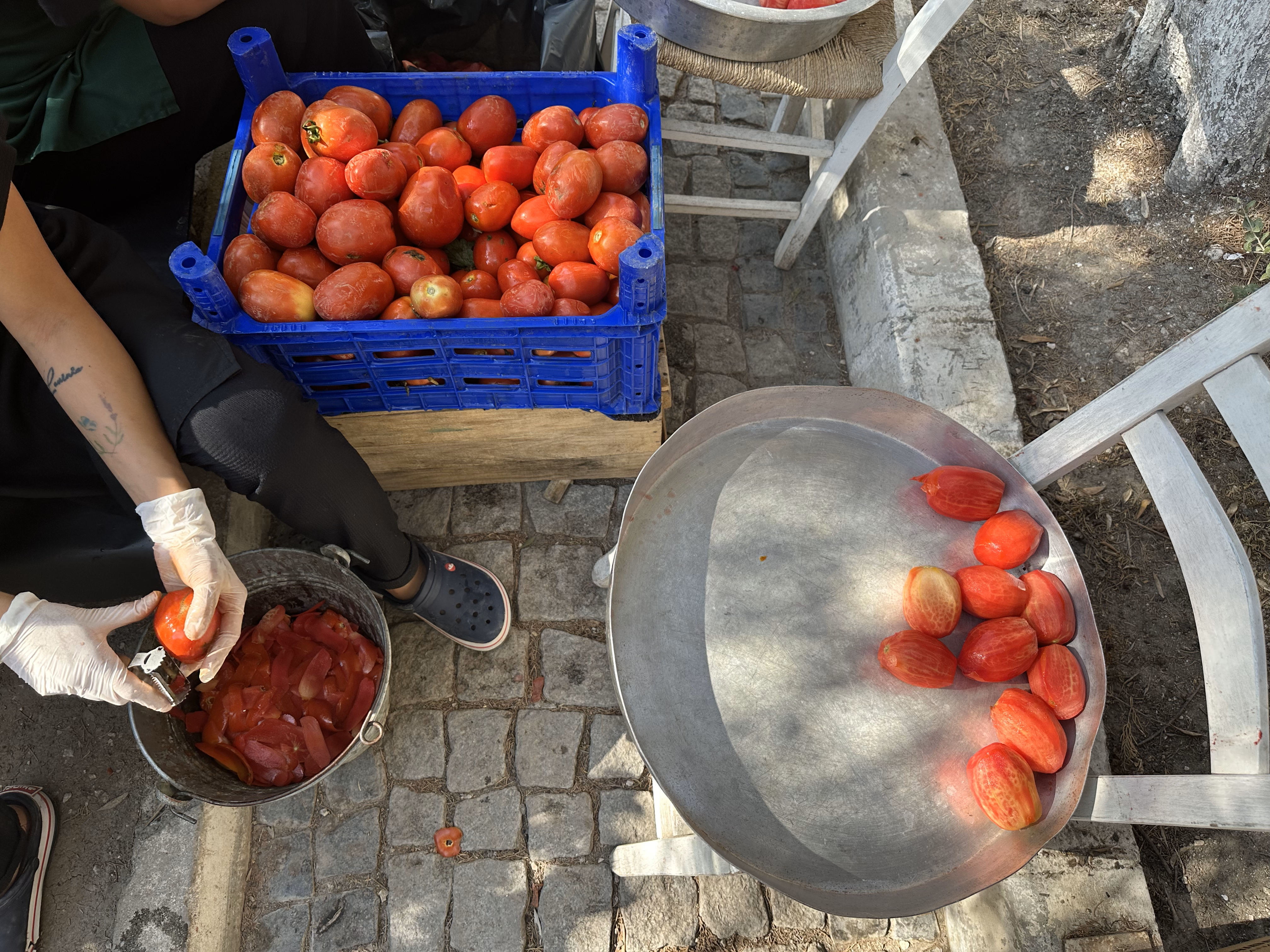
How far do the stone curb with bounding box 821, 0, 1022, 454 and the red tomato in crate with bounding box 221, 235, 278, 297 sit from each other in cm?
193

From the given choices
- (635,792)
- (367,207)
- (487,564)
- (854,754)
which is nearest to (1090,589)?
(854,754)

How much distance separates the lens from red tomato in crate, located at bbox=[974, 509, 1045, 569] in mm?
1538

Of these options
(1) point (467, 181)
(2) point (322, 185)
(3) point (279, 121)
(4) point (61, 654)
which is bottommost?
(4) point (61, 654)

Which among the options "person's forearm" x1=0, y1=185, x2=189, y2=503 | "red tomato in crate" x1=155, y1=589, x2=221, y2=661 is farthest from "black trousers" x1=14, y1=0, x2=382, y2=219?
"red tomato in crate" x1=155, y1=589, x2=221, y2=661

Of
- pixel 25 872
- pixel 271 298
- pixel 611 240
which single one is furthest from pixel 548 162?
pixel 25 872

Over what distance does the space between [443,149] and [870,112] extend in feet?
4.50

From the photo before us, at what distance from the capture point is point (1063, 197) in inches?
117

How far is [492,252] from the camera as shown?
2.11 metres

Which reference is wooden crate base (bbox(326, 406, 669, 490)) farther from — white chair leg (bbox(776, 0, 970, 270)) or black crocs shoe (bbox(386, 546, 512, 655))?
white chair leg (bbox(776, 0, 970, 270))

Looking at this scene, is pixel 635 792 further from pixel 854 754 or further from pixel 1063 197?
pixel 1063 197

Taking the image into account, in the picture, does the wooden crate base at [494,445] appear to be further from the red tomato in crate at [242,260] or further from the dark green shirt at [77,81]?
the dark green shirt at [77,81]

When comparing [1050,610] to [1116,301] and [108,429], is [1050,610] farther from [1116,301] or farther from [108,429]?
[108,429]

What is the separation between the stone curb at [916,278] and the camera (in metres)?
2.48

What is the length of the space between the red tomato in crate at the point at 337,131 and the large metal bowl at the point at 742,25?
0.85m
